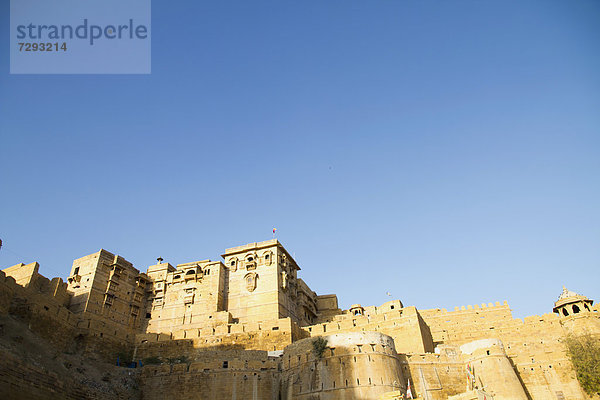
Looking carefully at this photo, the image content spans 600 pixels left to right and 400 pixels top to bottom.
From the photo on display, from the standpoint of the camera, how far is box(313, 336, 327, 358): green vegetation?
3200 cm

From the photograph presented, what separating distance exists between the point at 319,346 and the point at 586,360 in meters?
20.2

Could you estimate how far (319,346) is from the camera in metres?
32.2

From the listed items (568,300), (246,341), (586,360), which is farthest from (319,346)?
(568,300)

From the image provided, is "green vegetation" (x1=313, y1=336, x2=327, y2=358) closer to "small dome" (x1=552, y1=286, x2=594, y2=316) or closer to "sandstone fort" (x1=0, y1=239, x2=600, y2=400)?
"sandstone fort" (x1=0, y1=239, x2=600, y2=400)

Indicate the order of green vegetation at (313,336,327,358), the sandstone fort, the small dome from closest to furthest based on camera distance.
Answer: the sandstone fort < green vegetation at (313,336,327,358) < the small dome

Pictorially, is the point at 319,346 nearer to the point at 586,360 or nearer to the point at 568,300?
the point at 586,360

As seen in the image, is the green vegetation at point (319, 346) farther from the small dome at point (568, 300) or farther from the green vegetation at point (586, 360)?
the small dome at point (568, 300)

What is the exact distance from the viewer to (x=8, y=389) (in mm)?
23438

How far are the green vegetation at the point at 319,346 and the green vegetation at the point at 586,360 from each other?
19134 millimetres

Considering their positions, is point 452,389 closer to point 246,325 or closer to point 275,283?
point 246,325

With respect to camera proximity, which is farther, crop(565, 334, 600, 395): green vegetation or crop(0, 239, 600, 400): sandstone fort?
crop(565, 334, 600, 395): green vegetation

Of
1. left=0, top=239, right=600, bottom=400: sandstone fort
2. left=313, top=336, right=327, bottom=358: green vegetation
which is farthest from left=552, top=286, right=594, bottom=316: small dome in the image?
left=313, top=336, right=327, bottom=358: green vegetation

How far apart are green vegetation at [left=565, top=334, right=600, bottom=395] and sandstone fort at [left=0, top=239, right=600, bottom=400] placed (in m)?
0.59

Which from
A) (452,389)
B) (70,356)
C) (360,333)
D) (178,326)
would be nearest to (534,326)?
(452,389)
